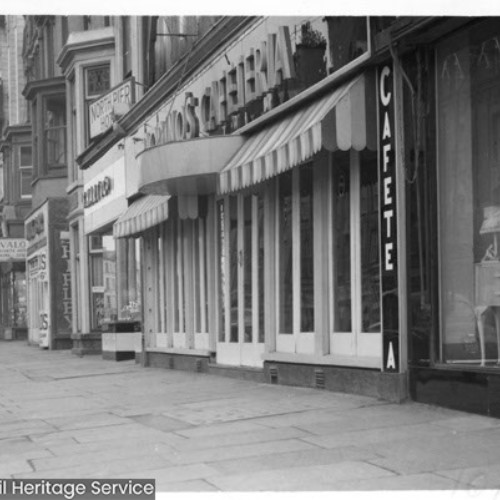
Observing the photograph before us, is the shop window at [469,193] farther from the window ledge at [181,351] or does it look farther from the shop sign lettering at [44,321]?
the shop sign lettering at [44,321]

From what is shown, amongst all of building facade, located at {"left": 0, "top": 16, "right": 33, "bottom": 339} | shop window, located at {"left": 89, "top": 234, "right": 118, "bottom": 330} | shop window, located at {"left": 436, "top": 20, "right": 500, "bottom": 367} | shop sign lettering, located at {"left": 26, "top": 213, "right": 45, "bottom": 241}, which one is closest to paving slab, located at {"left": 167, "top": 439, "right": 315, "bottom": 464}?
shop window, located at {"left": 436, "top": 20, "right": 500, "bottom": 367}

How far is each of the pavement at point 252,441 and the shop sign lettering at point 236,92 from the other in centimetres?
353

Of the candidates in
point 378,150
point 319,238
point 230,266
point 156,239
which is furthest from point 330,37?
point 156,239

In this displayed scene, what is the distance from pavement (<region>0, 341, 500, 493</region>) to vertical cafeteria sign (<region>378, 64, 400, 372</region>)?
557mm

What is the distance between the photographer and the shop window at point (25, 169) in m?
36.3

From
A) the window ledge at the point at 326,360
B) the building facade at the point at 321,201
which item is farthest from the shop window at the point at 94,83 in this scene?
the window ledge at the point at 326,360

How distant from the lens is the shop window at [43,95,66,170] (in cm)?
2778

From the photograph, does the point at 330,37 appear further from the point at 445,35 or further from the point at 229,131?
the point at 229,131

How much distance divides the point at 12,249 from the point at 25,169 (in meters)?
3.91

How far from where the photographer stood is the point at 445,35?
7875 mm

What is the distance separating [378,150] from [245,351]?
435 centimetres

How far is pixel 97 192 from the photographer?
1983 cm

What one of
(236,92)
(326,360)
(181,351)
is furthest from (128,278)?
(326,360)

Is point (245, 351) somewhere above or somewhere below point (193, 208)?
below
